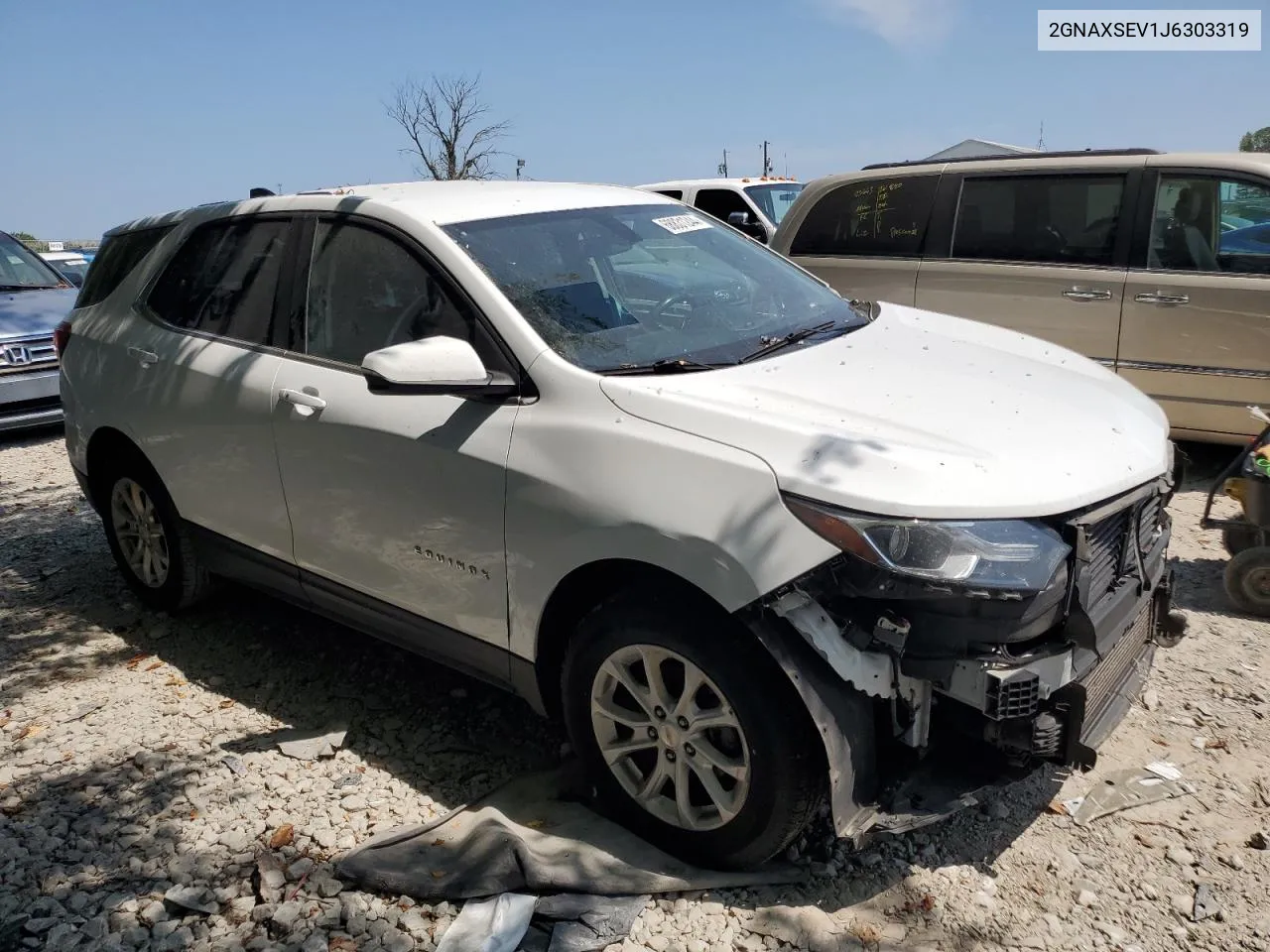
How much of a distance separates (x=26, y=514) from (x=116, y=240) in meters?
2.63

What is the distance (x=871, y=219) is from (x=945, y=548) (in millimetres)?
5128

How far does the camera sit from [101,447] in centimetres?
470

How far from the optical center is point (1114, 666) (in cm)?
278

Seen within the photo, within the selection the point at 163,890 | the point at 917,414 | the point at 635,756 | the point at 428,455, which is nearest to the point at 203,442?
the point at 428,455

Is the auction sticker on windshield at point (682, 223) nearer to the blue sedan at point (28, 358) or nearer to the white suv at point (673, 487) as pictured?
the white suv at point (673, 487)

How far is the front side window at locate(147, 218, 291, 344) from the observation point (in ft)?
12.7

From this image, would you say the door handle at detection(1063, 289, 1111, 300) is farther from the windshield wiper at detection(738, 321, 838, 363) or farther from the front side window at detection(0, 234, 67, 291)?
the front side window at detection(0, 234, 67, 291)

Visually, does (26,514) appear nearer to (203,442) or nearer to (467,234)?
(203,442)

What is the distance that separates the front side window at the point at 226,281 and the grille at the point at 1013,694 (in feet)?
9.11

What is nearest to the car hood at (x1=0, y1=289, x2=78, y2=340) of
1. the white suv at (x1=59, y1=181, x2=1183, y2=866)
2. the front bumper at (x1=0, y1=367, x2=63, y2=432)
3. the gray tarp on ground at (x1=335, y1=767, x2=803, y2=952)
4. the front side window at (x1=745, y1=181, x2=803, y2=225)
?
the front bumper at (x1=0, y1=367, x2=63, y2=432)

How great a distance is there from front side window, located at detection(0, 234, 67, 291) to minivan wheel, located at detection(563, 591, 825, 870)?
29.7 ft

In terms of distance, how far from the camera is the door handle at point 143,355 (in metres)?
4.25

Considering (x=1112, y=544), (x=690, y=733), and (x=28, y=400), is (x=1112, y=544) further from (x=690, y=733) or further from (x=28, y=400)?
(x=28, y=400)

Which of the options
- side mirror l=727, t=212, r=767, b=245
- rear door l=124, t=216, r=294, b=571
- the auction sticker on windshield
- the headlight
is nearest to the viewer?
the headlight
